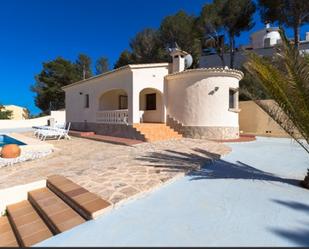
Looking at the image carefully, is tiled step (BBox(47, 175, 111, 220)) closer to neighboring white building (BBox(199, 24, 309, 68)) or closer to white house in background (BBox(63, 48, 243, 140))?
white house in background (BBox(63, 48, 243, 140))

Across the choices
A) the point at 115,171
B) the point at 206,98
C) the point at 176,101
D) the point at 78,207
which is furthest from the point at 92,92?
the point at 78,207

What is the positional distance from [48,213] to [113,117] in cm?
1265

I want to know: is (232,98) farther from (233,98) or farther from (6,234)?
(6,234)

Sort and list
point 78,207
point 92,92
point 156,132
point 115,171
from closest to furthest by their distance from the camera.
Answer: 1. point 78,207
2. point 115,171
3. point 156,132
4. point 92,92

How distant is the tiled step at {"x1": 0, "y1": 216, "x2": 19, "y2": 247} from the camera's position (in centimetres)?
407

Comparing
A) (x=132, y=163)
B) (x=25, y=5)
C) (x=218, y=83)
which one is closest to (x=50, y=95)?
(x=25, y=5)

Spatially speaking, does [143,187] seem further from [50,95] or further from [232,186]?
[50,95]

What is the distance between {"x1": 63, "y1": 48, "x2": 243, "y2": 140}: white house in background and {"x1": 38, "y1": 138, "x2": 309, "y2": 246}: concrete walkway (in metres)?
8.39

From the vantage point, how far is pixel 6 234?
444 centimetres

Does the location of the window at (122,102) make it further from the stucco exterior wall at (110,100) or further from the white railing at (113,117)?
the white railing at (113,117)

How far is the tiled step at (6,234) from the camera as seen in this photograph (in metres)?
4.07

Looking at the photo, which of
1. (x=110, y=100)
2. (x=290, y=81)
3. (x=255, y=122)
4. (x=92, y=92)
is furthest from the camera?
(x=110, y=100)

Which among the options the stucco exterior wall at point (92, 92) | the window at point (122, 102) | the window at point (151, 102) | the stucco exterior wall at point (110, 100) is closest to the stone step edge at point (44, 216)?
the stucco exterior wall at point (92, 92)

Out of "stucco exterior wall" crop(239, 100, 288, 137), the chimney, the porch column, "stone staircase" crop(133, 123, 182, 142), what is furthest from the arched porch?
"stucco exterior wall" crop(239, 100, 288, 137)
